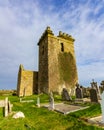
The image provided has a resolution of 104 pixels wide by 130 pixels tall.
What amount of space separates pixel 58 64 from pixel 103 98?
809 inches

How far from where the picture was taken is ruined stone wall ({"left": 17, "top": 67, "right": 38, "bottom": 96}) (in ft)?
88.6

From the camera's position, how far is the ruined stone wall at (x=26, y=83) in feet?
88.6

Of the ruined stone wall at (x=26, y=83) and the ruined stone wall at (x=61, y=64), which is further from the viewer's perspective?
the ruined stone wall at (x=26, y=83)

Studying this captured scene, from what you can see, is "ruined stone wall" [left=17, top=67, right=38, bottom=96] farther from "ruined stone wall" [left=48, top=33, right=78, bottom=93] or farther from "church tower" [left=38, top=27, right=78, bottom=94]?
"ruined stone wall" [left=48, top=33, right=78, bottom=93]

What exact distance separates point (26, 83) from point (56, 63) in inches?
298

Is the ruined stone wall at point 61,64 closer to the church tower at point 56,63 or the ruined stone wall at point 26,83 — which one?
the church tower at point 56,63

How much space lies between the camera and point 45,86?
83.0 feet

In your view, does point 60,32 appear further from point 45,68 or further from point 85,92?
point 85,92

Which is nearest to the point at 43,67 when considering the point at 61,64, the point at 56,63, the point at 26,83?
the point at 56,63

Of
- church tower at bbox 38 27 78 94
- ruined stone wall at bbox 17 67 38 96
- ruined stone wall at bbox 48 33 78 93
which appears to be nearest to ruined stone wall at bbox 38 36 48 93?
church tower at bbox 38 27 78 94

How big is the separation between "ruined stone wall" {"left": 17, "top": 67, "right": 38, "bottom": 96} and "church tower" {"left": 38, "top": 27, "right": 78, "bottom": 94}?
1.75 meters

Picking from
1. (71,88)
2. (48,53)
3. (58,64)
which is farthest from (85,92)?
(48,53)

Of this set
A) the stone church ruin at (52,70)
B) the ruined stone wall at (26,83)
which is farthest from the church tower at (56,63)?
the ruined stone wall at (26,83)

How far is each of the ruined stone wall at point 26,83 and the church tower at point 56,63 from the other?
1.75m
